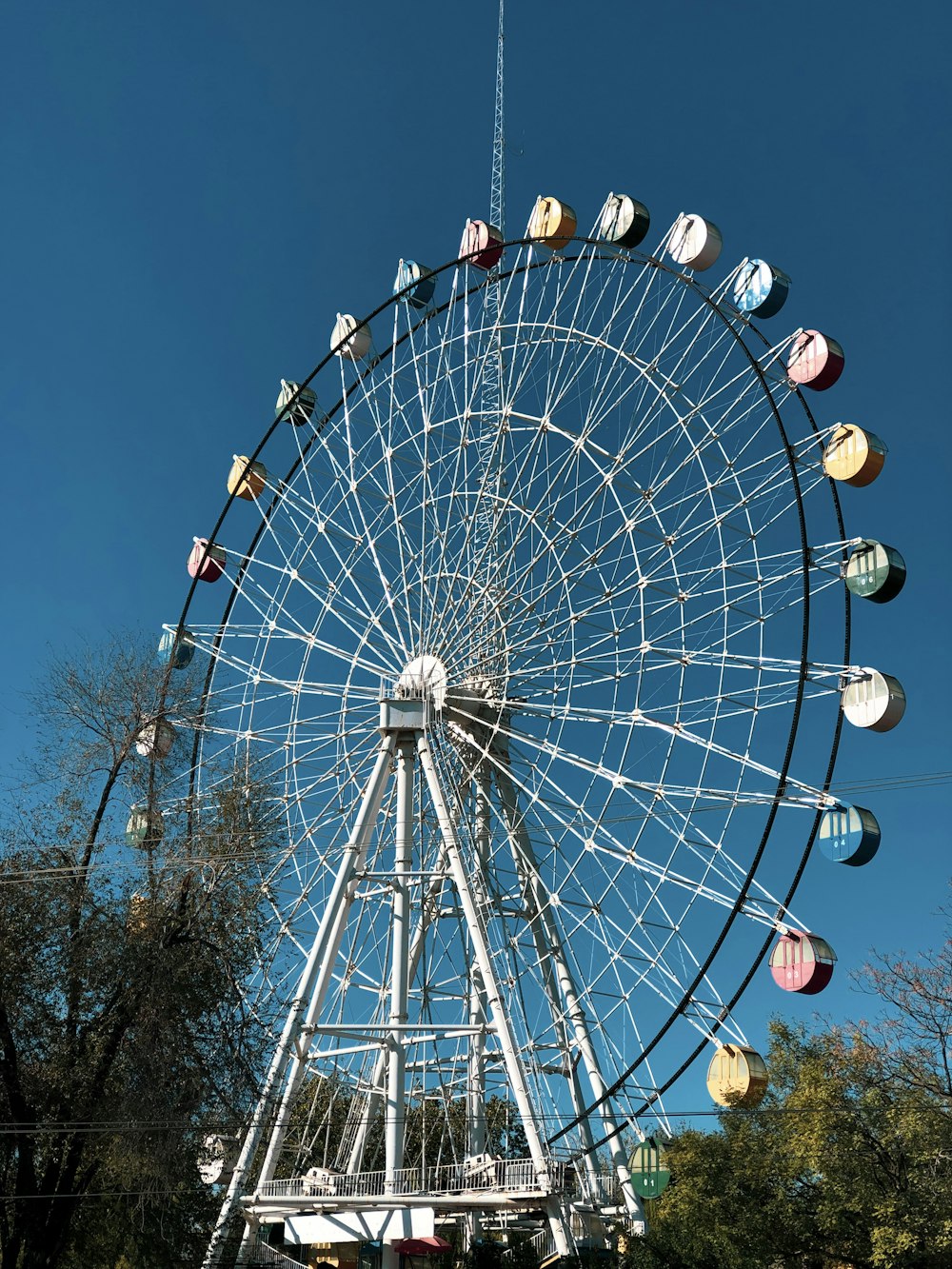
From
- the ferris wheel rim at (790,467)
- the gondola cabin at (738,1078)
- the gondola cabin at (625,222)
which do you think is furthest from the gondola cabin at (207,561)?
the gondola cabin at (738,1078)

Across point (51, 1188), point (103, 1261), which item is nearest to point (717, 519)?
point (51, 1188)

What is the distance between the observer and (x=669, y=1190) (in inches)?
1411

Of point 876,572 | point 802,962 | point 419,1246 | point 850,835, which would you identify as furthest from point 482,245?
point 419,1246

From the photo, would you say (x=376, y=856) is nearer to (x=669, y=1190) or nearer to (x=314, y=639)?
(x=314, y=639)

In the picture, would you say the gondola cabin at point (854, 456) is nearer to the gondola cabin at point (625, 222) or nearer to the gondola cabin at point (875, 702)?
the gondola cabin at point (875, 702)

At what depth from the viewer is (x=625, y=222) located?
76.0 feet

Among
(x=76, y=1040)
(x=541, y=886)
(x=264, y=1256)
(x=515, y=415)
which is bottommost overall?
(x=264, y=1256)

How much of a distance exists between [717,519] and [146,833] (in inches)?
448

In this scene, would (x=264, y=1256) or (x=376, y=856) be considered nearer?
(x=264, y=1256)

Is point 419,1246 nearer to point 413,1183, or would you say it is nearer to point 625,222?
point 413,1183

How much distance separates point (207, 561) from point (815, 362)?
1400 cm

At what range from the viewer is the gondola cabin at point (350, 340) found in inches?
1137

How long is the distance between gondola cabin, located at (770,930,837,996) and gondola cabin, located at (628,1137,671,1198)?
10.5ft

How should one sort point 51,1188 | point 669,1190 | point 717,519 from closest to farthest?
1. point 51,1188
2. point 717,519
3. point 669,1190
